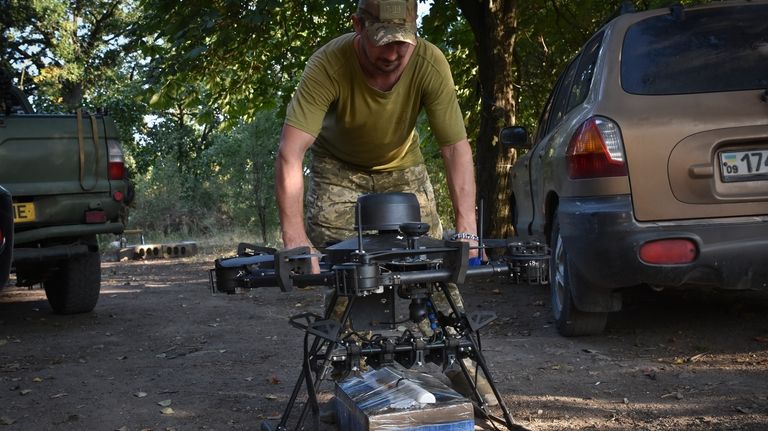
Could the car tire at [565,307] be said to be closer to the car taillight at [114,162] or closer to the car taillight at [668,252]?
the car taillight at [668,252]

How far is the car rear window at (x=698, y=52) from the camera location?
518cm

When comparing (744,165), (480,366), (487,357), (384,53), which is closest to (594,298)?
(487,357)

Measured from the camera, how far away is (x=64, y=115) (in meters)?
8.22

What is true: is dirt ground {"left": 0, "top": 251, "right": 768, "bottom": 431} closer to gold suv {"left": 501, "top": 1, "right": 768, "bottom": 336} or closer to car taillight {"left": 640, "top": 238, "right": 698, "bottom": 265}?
gold suv {"left": 501, "top": 1, "right": 768, "bottom": 336}

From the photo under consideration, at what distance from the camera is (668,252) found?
498cm

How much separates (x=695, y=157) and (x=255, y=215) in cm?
1885

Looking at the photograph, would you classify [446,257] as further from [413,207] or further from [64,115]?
[64,115]

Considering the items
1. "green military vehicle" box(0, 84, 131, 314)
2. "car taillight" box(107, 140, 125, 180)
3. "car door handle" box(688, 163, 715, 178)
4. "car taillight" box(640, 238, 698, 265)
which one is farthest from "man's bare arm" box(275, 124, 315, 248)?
"car taillight" box(107, 140, 125, 180)

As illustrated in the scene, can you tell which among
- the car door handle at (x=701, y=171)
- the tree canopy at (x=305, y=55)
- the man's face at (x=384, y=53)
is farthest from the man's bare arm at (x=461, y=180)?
the tree canopy at (x=305, y=55)

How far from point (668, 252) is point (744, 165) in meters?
0.61

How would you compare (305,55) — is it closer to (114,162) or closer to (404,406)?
(114,162)

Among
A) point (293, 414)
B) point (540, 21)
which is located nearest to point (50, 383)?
point (293, 414)

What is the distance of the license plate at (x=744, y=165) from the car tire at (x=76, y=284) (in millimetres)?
5553

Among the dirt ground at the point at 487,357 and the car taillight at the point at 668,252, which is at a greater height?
the car taillight at the point at 668,252
